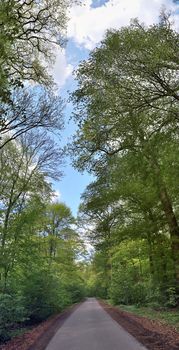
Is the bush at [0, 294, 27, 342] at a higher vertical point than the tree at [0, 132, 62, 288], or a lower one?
lower

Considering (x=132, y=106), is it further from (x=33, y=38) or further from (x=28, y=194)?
(x=28, y=194)

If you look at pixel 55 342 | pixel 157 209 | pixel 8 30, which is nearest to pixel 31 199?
pixel 157 209

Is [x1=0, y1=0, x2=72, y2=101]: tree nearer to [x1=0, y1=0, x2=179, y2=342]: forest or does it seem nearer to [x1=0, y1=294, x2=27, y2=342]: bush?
[x1=0, y1=0, x2=179, y2=342]: forest

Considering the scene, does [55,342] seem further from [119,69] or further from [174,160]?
[119,69]

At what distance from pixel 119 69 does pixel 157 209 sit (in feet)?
43.0

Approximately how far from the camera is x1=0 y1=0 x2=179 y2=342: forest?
9203mm

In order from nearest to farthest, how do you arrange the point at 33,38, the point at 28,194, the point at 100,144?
the point at 33,38 < the point at 100,144 < the point at 28,194

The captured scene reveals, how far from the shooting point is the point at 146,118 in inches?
441

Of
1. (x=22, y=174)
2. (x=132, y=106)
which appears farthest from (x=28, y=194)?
(x=132, y=106)

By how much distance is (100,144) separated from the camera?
13.1 meters

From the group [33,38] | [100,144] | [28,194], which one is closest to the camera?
[33,38]

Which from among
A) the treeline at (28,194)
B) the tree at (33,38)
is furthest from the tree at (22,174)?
the tree at (33,38)

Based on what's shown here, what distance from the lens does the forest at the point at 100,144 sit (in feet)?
30.2

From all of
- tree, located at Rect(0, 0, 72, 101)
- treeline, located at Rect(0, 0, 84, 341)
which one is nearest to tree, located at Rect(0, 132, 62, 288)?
treeline, located at Rect(0, 0, 84, 341)
